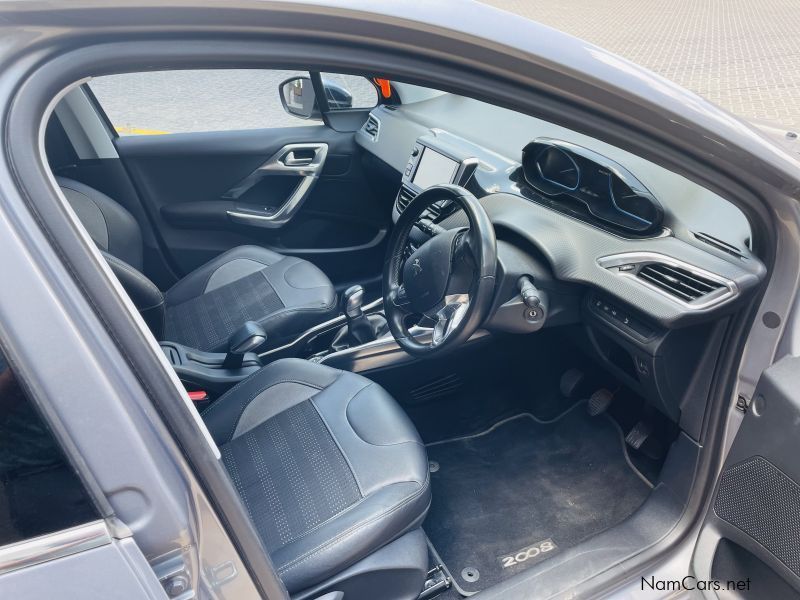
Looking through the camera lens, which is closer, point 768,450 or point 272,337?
point 768,450

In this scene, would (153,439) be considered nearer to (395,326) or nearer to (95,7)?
(95,7)

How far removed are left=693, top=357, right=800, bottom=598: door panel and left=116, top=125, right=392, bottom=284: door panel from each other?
6.96 feet

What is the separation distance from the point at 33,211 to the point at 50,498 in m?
0.34

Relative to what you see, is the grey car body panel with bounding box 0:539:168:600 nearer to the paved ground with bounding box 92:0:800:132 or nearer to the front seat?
the front seat

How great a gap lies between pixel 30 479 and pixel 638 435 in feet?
5.74

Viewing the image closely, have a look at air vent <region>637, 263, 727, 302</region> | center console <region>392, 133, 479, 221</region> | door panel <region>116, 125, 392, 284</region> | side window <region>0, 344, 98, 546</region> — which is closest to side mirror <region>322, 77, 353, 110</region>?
door panel <region>116, 125, 392, 284</region>

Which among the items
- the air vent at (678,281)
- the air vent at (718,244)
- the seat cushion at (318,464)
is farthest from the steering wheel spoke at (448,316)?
the air vent at (718,244)

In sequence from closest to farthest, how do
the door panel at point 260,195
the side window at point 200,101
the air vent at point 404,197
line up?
1. the air vent at point 404,197
2. the door panel at point 260,195
3. the side window at point 200,101

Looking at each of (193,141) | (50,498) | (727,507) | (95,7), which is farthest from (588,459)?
(193,141)

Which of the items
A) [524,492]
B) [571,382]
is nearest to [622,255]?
[571,382]

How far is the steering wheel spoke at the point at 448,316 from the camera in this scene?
1734 millimetres

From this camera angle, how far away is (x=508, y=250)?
6.08ft

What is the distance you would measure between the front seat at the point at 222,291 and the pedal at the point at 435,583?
3.31ft

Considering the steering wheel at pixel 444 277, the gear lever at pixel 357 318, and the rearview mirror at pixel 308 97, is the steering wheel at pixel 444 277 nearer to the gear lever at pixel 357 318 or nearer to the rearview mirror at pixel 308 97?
the gear lever at pixel 357 318
